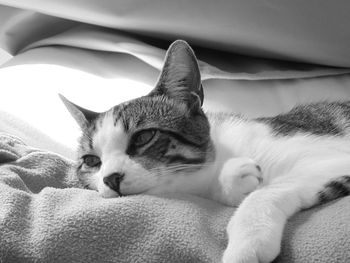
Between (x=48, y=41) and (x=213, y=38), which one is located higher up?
(x=213, y=38)

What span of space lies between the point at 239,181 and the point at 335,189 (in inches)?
5.8

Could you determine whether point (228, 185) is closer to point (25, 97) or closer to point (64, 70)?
point (25, 97)

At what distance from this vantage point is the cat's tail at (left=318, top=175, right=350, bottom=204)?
675 mm

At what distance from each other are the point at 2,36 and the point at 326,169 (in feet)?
4.33

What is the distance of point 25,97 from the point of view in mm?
1182

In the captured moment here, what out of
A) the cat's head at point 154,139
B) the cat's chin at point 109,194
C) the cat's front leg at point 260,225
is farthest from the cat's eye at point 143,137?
the cat's front leg at point 260,225

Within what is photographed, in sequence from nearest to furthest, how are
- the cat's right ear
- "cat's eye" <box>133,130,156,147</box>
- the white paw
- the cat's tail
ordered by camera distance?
the white paw, the cat's tail, "cat's eye" <box>133,130,156,147</box>, the cat's right ear

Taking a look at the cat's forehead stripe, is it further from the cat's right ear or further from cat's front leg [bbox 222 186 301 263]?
cat's front leg [bbox 222 186 301 263]

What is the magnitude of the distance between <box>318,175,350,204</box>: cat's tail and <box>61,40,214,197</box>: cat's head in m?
0.21

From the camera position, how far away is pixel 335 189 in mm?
686

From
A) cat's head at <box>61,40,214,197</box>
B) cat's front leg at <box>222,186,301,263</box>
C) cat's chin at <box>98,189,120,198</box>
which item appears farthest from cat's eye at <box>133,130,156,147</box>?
cat's front leg at <box>222,186,301,263</box>

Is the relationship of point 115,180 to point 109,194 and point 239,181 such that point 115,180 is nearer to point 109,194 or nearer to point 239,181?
point 109,194

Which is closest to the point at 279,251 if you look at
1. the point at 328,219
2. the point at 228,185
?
the point at 328,219

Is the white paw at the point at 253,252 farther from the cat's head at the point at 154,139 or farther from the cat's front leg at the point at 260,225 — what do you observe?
the cat's head at the point at 154,139
